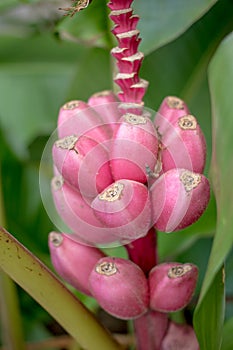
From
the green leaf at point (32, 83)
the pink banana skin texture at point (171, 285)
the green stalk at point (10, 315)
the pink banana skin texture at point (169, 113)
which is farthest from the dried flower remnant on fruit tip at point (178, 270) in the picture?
the green leaf at point (32, 83)

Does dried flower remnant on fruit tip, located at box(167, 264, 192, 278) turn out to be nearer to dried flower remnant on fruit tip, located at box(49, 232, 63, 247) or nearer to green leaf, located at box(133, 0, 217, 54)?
dried flower remnant on fruit tip, located at box(49, 232, 63, 247)

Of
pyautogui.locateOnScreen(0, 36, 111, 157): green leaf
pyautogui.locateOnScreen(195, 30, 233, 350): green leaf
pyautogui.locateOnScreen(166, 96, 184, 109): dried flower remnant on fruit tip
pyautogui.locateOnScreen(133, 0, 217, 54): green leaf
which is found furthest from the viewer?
pyautogui.locateOnScreen(0, 36, 111, 157): green leaf

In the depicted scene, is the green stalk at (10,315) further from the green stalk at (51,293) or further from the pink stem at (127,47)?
the pink stem at (127,47)

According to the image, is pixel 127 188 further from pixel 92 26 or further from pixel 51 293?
pixel 92 26

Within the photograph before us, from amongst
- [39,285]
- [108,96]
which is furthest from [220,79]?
[39,285]

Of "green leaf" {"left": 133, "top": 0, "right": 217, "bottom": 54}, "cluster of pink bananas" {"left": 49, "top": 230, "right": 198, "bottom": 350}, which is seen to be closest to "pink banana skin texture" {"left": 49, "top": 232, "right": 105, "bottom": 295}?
"cluster of pink bananas" {"left": 49, "top": 230, "right": 198, "bottom": 350}

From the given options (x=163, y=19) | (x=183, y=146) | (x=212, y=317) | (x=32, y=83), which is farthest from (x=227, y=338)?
(x=32, y=83)
